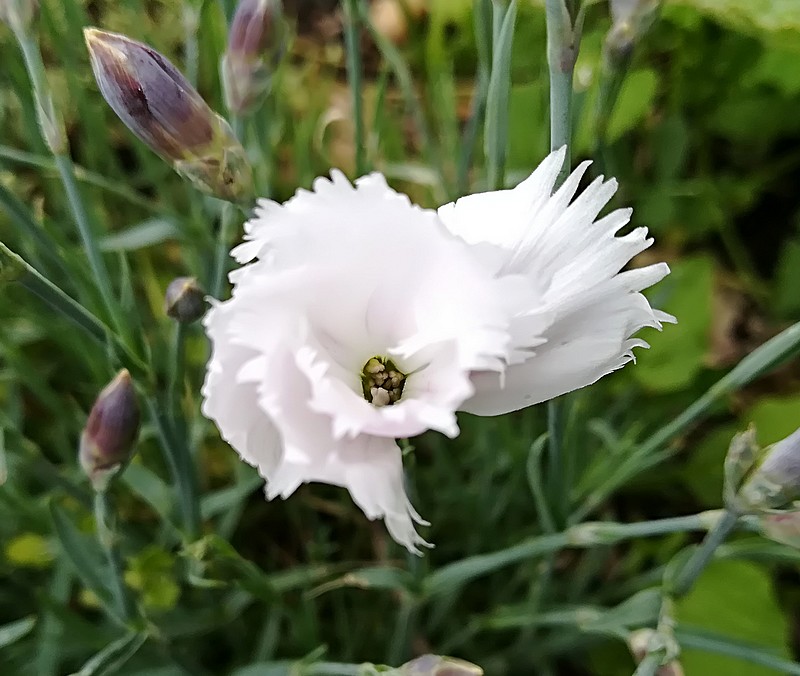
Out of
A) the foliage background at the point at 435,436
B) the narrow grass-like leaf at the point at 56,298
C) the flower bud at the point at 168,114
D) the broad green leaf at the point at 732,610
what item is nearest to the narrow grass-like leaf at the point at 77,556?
the foliage background at the point at 435,436

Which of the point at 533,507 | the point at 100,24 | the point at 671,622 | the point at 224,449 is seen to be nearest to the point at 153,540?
the point at 224,449

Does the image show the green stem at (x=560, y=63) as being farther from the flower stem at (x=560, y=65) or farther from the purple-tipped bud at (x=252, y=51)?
the purple-tipped bud at (x=252, y=51)

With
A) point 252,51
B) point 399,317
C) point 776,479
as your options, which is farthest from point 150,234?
point 776,479

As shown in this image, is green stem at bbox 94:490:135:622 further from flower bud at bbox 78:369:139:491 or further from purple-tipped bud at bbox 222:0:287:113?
purple-tipped bud at bbox 222:0:287:113

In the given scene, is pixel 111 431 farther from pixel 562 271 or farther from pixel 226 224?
pixel 562 271

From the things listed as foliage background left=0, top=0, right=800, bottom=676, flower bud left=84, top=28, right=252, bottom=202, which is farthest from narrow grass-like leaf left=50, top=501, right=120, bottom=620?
flower bud left=84, top=28, right=252, bottom=202
